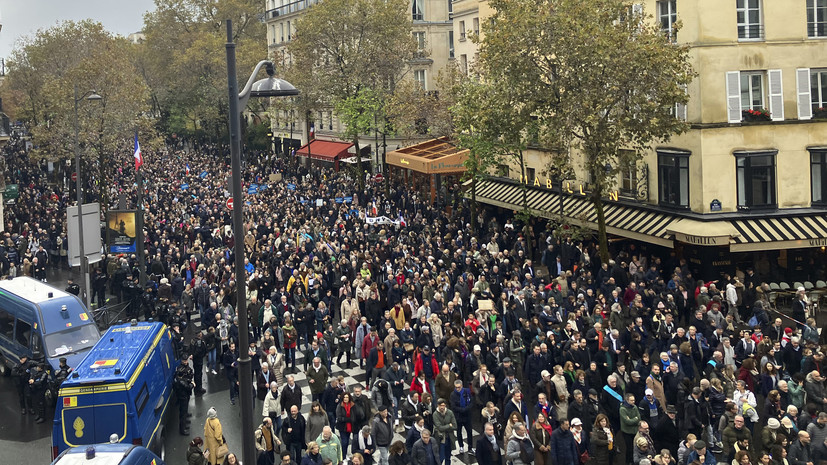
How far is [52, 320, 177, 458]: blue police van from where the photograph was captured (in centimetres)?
1422

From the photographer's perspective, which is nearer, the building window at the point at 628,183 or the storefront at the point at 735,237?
the storefront at the point at 735,237

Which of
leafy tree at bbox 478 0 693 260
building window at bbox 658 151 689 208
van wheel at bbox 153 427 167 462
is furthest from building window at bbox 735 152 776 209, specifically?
van wheel at bbox 153 427 167 462

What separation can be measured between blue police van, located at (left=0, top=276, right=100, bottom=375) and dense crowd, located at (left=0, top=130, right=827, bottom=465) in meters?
2.65

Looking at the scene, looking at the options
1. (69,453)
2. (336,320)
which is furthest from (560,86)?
(69,453)

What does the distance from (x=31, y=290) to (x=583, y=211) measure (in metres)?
19.7

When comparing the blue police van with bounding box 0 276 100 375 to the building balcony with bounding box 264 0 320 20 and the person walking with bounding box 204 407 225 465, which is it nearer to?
the person walking with bounding box 204 407 225 465

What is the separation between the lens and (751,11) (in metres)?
27.8

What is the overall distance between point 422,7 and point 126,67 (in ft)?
70.4

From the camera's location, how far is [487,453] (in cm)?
1362

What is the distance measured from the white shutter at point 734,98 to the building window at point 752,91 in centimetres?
31

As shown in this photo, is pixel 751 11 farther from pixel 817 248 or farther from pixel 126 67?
pixel 126 67

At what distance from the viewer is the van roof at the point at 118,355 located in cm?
1441

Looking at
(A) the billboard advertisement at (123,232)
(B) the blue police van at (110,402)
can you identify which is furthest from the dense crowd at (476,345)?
(B) the blue police van at (110,402)

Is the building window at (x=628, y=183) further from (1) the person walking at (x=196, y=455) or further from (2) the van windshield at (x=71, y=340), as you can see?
(1) the person walking at (x=196, y=455)
